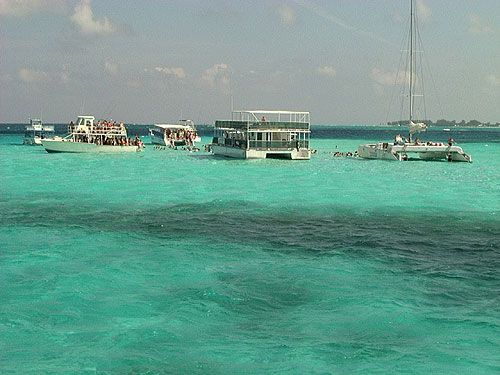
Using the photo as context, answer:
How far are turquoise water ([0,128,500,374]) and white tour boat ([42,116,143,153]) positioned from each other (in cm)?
4163

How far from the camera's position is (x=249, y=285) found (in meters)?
14.2

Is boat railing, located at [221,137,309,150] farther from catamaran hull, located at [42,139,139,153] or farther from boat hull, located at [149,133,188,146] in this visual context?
boat hull, located at [149,133,188,146]

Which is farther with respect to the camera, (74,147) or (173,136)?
(173,136)

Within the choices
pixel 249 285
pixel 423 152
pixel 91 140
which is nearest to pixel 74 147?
pixel 91 140

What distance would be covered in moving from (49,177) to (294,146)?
26.8 metres

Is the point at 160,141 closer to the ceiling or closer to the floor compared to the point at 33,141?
closer to the ceiling

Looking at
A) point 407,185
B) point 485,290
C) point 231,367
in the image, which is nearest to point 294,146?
point 407,185

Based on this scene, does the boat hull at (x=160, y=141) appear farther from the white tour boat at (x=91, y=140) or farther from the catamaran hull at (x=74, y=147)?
the catamaran hull at (x=74, y=147)

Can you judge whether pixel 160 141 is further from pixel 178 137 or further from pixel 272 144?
pixel 272 144

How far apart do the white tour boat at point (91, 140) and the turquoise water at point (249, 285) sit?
41634 mm

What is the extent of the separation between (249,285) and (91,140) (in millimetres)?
61665

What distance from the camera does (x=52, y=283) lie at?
14.4 meters

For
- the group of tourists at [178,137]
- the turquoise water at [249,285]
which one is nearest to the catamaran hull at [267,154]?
the group of tourists at [178,137]

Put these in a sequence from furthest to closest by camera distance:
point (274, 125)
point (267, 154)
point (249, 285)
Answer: point (267, 154) < point (274, 125) < point (249, 285)
